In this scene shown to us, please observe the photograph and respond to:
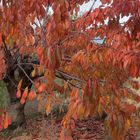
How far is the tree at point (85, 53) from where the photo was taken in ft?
11.5

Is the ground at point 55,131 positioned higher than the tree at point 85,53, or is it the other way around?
the tree at point 85,53

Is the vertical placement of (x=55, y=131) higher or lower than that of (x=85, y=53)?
lower

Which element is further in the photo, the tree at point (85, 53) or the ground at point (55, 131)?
the ground at point (55, 131)

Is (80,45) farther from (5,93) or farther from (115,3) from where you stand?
(5,93)

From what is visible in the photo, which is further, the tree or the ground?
the ground

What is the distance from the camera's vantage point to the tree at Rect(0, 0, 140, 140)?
3516 mm

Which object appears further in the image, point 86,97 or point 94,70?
point 94,70

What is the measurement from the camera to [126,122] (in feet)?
11.2

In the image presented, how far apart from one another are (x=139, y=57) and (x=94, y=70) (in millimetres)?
3349

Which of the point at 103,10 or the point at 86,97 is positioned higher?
the point at 103,10

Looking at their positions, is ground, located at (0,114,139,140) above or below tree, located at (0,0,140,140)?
below

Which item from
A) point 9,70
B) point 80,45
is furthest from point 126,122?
point 9,70

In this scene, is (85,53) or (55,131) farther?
(55,131)

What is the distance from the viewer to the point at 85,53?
6.50m
